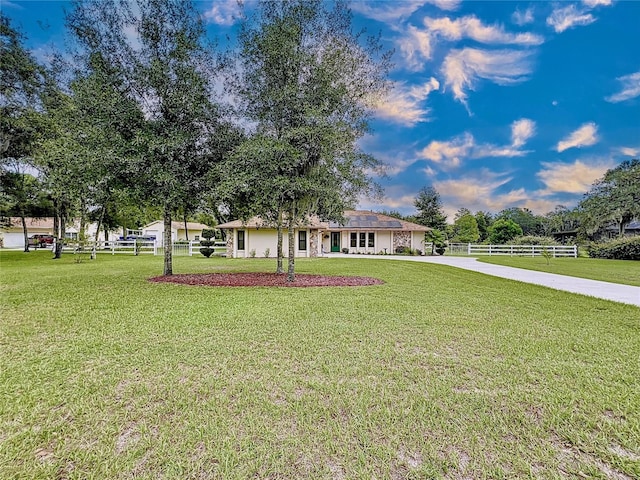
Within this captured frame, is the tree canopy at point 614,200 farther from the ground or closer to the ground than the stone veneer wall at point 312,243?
farther from the ground

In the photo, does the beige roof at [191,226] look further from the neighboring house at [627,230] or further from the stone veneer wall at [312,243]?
the neighboring house at [627,230]

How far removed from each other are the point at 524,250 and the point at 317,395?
30.9m

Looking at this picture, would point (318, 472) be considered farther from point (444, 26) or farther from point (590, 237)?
point (590, 237)

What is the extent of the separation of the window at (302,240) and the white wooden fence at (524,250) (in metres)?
15.7

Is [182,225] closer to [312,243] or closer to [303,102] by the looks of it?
[312,243]

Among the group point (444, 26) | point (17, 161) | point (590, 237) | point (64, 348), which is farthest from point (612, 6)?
point (590, 237)

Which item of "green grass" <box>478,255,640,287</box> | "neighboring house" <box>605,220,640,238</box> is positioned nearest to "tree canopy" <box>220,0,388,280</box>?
"green grass" <box>478,255,640,287</box>

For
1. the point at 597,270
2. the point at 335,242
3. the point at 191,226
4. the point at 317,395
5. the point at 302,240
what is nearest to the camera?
the point at 317,395

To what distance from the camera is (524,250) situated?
28062 mm

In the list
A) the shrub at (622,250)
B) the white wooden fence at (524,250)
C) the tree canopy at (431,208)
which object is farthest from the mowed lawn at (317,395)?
the tree canopy at (431,208)

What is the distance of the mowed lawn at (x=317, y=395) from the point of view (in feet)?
6.91

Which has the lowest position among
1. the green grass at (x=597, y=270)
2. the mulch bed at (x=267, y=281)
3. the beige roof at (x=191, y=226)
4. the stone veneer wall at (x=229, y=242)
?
the green grass at (x=597, y=270)

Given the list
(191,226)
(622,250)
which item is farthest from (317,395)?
(191,226)

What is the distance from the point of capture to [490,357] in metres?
3.96
